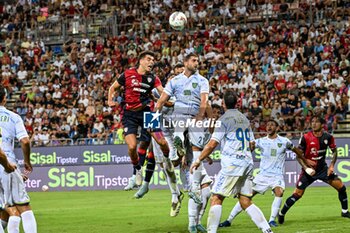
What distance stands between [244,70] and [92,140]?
7.16 meters

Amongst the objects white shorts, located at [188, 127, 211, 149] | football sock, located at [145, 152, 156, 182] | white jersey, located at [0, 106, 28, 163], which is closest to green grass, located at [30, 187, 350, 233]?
football sock, located at [145, 152, 156, 182]

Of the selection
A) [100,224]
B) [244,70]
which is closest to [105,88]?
[244,70]

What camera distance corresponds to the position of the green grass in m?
16.7

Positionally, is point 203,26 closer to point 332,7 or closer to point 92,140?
point 332,7

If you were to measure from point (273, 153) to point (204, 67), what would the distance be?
18.8 m

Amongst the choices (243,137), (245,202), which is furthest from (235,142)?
(245,202)

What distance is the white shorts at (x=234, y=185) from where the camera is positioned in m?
12.9

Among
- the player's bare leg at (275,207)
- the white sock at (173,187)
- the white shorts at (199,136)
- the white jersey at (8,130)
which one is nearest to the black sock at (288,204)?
the player's bare leg at (275,207)

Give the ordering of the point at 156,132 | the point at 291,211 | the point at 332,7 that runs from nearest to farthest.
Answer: the point at 156,132, the point at 291,211, the point at 332,7

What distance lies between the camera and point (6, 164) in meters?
12.0

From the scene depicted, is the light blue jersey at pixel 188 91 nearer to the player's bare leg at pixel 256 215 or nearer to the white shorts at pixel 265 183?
the white shorts at pixel 265 183

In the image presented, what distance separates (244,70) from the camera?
1373 inches

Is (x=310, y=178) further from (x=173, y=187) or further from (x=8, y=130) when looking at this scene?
(x=8, y=130)

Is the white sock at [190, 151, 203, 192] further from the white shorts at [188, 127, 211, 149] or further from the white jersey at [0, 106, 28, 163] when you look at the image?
the white jersey at [0, 106, 28, 163]
